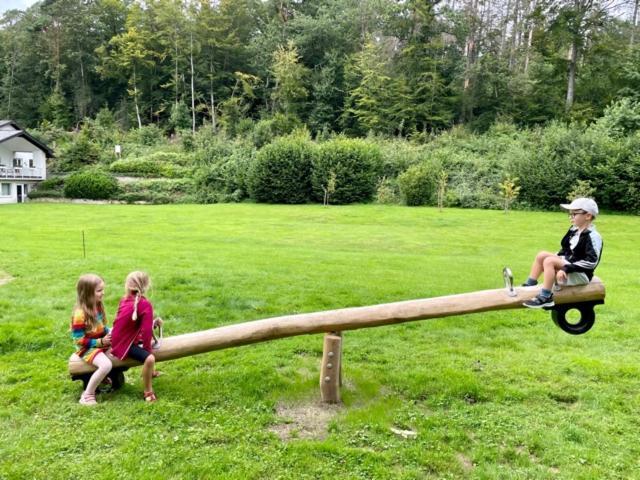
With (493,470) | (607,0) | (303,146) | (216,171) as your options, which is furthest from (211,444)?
(607,0)

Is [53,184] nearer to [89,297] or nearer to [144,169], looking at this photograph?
[144,169]

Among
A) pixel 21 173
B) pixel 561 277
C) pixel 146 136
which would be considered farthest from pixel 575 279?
pixel 146 136

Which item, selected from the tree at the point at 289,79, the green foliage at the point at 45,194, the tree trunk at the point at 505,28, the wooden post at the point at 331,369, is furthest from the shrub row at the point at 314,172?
the wooden post at the point at 331,369

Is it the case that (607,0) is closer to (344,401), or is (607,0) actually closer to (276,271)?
(276,271)

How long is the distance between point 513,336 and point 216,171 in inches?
1167

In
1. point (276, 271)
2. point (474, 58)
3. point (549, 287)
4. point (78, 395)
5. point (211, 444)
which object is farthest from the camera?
point (474, 58)

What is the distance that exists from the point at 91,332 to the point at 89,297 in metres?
0.40

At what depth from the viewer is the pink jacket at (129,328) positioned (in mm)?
4918

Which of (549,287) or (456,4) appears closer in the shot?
(549,287)

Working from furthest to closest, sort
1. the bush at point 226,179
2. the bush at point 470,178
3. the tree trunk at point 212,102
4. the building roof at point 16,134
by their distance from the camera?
the tree trunk at point 212,102, the building roof at point 16,134, the bush at point 226,179, the bush at point 470,178

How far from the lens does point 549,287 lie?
461cm

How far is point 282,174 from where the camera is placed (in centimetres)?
3095

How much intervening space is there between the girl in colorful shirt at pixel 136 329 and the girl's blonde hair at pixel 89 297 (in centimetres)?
29

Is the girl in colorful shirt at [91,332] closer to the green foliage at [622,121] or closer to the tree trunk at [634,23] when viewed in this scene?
the green foliage at [622,121]
